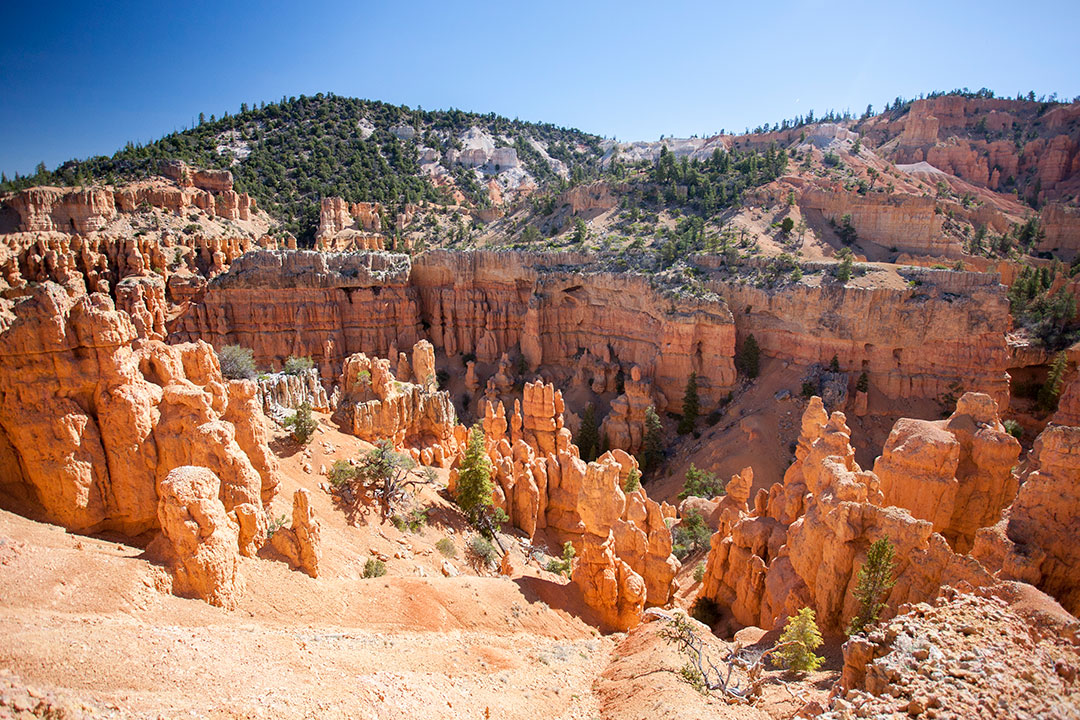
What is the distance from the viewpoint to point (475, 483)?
22219 millimetres

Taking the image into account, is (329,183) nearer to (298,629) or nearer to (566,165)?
(566,165)

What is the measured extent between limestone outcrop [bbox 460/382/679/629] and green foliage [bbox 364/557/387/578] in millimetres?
5964

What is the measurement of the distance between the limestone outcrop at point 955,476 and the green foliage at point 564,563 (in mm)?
10867

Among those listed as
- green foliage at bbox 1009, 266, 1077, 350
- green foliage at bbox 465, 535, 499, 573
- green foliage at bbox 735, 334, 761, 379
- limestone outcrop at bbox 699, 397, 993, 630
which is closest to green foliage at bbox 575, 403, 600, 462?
green foliage at bbox 735, 334, 761, 379

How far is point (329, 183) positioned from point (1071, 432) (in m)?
82.1

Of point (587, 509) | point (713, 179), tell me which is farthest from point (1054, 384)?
point (713, 179)

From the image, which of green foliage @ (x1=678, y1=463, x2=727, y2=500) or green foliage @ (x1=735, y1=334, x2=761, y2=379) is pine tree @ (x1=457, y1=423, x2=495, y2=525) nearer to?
green foliage @ (x1=678, y1=463, x2=727, y2=500)

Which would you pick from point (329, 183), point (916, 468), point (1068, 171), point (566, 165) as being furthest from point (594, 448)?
point (566, 165)

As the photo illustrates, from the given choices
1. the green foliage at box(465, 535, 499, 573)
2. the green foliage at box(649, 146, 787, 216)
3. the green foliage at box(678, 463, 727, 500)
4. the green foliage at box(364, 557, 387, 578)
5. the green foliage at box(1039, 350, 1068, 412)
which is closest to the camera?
the green foliage at box(364, 557, 387, 578)

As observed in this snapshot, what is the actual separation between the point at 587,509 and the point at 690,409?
19368 mm

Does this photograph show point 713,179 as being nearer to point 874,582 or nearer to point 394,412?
point 394,412

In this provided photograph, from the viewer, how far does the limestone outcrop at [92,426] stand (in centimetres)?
1147

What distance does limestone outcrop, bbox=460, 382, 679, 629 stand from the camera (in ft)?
57.3

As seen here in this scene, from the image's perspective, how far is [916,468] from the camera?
58.3 feet
